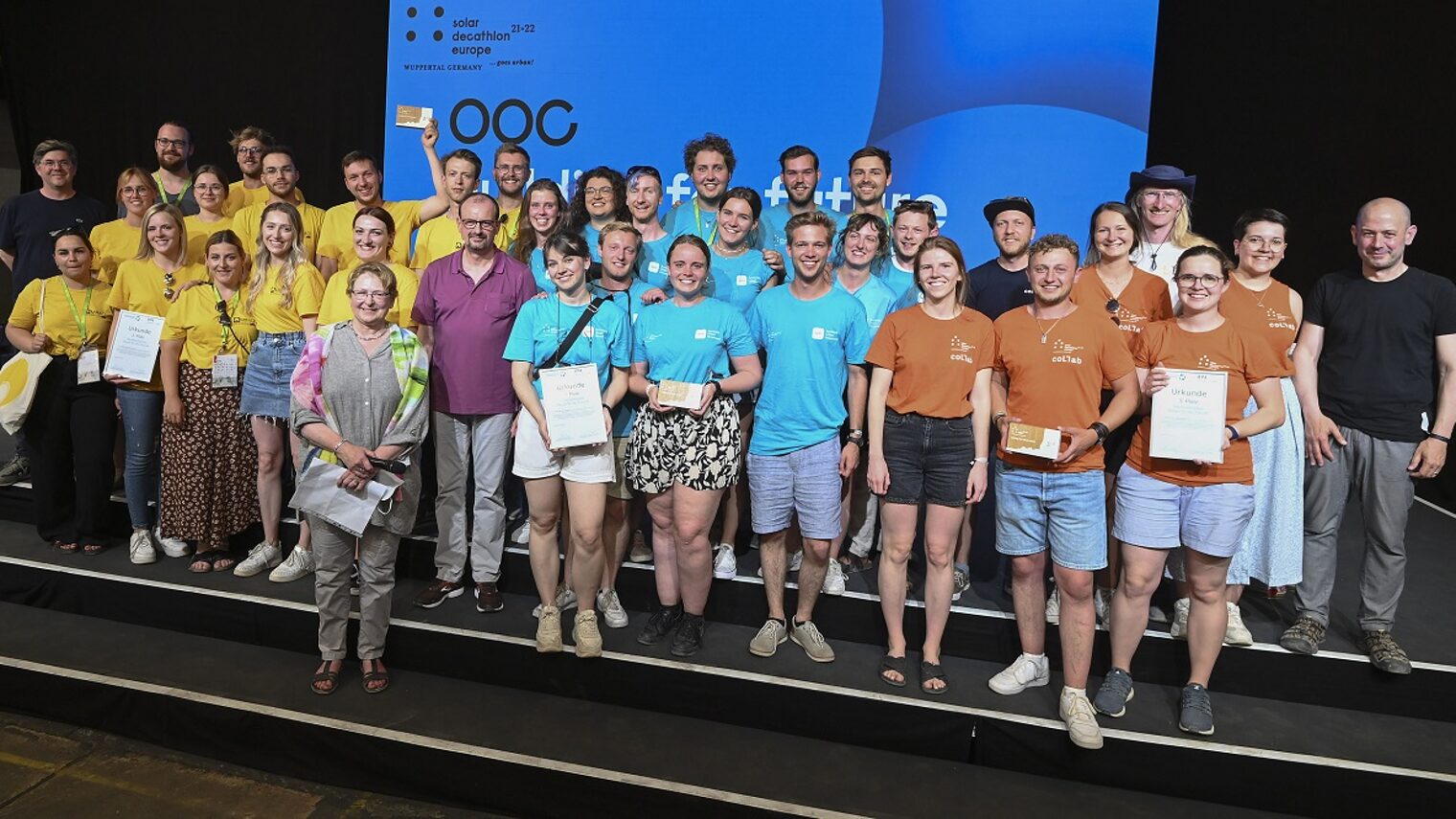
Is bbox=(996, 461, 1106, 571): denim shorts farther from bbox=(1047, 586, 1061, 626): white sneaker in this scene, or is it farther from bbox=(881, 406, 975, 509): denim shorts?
bbox=(1047, 586, 1061, 626): white sneaker

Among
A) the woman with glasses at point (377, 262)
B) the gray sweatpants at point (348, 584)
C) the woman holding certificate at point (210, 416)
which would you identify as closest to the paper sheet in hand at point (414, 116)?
the woman with glasses at point (377, 262)

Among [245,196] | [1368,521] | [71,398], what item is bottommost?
[1368,521]

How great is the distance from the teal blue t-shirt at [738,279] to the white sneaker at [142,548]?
2737 millimetres

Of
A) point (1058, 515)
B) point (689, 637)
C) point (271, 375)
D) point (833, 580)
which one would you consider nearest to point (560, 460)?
point (689, 637)

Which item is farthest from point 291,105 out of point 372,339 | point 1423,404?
point 1423,404

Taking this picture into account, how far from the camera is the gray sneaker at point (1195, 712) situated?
2.53 metres

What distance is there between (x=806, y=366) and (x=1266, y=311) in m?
1.64

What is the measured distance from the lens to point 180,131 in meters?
4.32

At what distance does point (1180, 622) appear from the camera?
2902mm

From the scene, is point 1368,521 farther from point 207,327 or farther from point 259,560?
point 207,327

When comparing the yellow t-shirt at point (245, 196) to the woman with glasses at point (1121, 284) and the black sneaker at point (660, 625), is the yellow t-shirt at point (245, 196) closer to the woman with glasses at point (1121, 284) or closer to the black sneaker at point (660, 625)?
the black sneaker at point (660, 625)

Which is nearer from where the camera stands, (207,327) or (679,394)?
(679,394)

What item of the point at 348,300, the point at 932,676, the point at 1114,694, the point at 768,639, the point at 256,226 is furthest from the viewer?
the point at 256,226

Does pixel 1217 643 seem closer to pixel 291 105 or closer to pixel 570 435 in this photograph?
pixel 570 435
